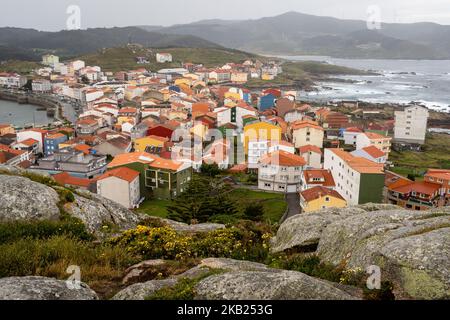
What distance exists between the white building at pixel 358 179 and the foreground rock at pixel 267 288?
19.9 m

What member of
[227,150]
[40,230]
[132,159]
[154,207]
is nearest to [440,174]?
[227,150]

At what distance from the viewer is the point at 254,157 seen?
32.3m

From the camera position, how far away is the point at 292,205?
24422mm

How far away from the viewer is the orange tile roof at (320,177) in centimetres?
2514

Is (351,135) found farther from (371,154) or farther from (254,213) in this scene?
(254,213)

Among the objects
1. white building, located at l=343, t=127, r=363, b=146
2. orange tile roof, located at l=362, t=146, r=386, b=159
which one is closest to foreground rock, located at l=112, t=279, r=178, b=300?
orange tile roof, located at l=362, t=146, r=386, b=159

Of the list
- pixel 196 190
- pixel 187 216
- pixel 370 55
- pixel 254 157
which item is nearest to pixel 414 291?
pixel 187 216

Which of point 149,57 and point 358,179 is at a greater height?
point 149,57

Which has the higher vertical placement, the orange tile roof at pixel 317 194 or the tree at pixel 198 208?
the tree at pixel 198 208

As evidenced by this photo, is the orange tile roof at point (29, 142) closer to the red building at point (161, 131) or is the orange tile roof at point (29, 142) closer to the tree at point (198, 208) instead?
the red building at point (161, 131)

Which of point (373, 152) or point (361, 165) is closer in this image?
point (361, 165)

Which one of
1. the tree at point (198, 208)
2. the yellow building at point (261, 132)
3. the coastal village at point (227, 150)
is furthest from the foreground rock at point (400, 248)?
the yellow building at point (261, 132)

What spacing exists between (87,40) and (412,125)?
15198 centimetres
